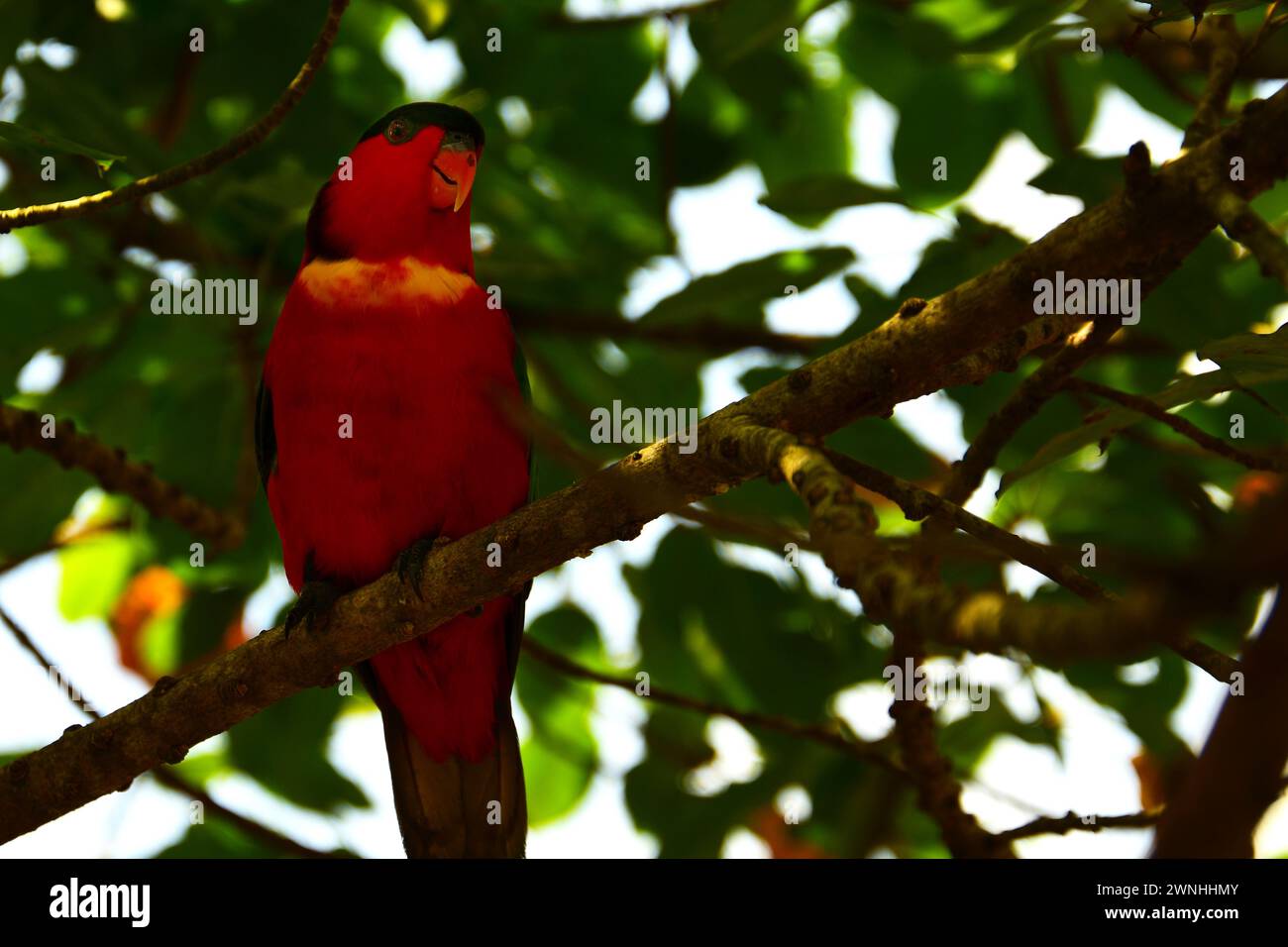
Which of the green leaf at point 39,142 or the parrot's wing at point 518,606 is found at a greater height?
the green leaf at point 39,142

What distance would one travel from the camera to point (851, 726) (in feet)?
14.6

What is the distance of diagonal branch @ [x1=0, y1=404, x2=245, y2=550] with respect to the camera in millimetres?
3689

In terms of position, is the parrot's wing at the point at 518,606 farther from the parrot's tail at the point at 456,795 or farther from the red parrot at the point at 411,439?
the parrot's tail at the point at 456,795

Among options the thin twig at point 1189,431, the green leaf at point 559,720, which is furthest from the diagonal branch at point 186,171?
the green leaf at point 559,720

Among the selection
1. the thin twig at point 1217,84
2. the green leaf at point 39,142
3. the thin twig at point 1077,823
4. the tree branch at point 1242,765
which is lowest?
the thin twig at point 1077,823

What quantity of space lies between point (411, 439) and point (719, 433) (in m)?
1.56

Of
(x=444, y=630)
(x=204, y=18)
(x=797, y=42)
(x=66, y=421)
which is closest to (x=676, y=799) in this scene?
(x=444, y=630)

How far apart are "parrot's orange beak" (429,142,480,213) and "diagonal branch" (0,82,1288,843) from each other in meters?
1.55

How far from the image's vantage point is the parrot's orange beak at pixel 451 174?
3961 millimetres

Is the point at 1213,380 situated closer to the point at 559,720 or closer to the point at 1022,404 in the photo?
the point at 1022,404

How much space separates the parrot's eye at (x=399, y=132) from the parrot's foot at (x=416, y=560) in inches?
53.7
